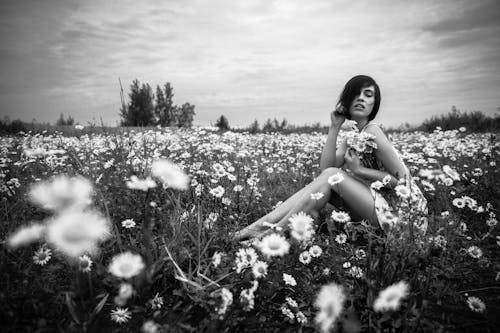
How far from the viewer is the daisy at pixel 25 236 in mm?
1804

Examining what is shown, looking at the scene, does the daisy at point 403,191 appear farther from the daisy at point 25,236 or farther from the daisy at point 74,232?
the daisy at point 25,236

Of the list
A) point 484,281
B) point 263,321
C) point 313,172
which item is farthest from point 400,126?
point 263,321

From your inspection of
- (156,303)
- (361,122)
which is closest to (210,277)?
(156,303)

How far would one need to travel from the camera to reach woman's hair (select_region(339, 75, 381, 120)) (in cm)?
318

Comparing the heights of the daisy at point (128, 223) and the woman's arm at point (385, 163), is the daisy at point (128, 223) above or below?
below

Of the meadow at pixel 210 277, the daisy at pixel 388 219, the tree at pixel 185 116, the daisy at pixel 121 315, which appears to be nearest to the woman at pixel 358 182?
the meadow at pixel 210 277

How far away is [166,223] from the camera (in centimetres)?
210

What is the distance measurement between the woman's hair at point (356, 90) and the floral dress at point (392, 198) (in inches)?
18.3

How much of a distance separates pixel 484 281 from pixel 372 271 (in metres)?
1.00

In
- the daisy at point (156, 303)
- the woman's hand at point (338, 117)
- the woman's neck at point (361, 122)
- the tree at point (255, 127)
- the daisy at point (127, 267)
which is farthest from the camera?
the tree at point (255, 127)

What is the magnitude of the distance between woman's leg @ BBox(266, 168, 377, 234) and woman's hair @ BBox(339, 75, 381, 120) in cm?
95

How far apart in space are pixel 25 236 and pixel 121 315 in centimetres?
87

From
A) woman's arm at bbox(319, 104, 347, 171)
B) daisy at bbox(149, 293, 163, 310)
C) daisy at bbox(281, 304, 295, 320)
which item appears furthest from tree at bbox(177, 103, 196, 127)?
daisy at bbox(281, 304, 295, 320)

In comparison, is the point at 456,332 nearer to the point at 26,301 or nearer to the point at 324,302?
the point at 324,302
